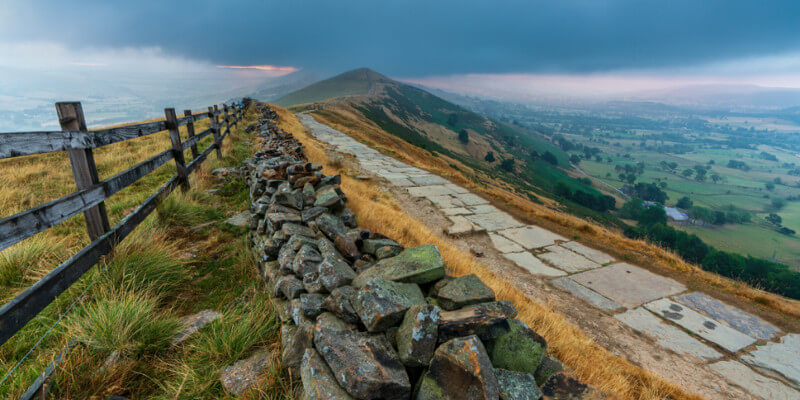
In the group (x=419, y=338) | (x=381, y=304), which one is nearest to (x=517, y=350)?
(x=419, y=338)

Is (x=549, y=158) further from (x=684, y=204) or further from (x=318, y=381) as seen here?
(x=318, y=381)

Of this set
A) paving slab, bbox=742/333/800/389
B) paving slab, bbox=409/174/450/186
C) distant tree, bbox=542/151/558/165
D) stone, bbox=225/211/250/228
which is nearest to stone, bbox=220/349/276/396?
stone, bbox=225/211/250/228

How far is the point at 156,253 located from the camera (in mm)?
3182

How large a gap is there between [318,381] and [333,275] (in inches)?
35.7

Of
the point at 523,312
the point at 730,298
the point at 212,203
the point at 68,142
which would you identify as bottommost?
the point at 730,298

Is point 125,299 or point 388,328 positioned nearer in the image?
point 388,328

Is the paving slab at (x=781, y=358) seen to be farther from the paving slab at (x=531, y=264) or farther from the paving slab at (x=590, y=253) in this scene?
the paving slab at (x=531, y=264)

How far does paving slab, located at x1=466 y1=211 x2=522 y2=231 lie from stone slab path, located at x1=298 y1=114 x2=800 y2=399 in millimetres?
27

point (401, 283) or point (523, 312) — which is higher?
point (401, 283)

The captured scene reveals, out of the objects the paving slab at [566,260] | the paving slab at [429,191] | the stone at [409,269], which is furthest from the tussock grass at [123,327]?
the paving slab at [429,191]

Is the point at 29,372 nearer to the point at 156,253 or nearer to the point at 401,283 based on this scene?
the point at 156,253

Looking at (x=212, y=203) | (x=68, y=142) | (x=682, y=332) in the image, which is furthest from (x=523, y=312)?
(x=212, y=203)

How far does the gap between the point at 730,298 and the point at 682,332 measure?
81.7 inches

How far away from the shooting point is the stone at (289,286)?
8.78 ft
